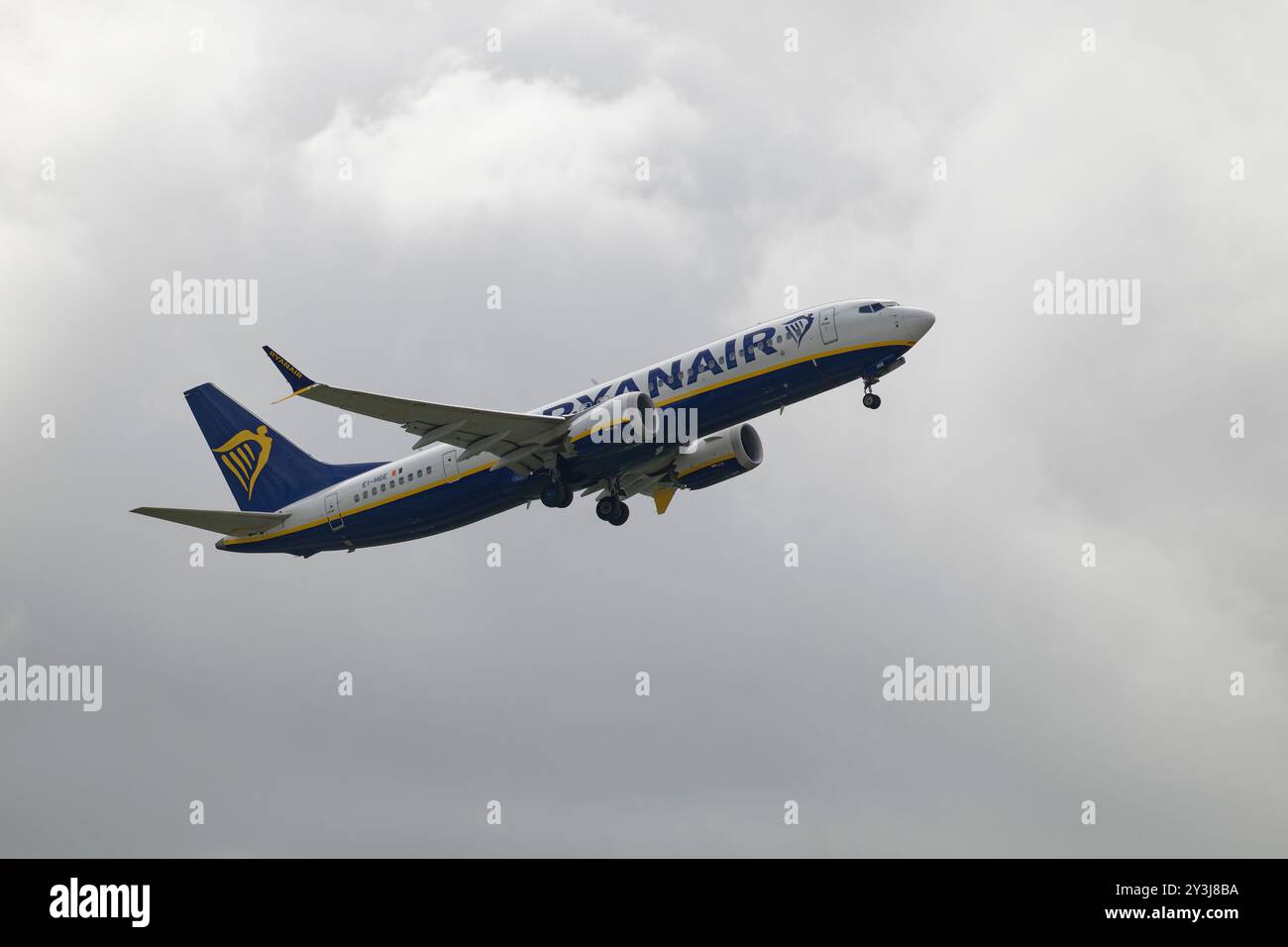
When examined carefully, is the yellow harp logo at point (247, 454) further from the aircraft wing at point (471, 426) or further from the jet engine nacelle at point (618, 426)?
the jet engine nacelle at point (618, 426)

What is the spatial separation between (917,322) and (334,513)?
23.9 m

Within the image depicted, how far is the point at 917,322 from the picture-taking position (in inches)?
2024

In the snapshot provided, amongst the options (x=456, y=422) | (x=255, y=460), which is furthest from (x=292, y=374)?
(x=255, y=460)

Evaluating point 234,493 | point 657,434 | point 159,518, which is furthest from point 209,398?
point 657,434

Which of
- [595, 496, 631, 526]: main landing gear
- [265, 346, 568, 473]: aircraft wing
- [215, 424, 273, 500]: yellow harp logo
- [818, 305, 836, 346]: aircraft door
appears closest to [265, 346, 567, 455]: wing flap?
[265, 346, 568, 473]: aircraft wing

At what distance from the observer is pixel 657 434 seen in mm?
52875

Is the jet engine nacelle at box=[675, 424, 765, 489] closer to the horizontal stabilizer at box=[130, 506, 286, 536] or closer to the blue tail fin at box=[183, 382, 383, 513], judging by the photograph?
the blue tail fin at box=[183, 382, 383, 513]

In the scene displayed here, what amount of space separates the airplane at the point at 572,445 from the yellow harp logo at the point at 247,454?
0.23 meters

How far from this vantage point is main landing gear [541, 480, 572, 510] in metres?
54.8

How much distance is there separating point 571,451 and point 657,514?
10.4 metres

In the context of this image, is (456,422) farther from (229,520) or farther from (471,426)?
(229,520)

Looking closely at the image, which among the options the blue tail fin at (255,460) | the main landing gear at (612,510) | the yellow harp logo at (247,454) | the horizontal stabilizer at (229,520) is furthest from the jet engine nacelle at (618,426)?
the yellow harp logo at (247,454)
